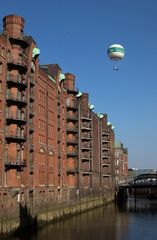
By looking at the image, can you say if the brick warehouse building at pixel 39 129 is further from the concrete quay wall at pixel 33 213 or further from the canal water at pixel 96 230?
the canal water at pixel 96 230

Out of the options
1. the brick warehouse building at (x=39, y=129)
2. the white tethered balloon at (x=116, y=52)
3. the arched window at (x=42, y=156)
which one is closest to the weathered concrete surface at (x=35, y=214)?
the brick warehouse building at (x=39, y=129)

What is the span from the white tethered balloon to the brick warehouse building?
13040 mm

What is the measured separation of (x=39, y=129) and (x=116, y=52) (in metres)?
22.5

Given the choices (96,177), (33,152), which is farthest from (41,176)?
(96,177)

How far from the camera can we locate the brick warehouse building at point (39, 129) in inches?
1939

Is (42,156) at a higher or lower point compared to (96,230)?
higher

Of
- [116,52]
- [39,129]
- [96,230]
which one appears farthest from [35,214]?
[116,52]

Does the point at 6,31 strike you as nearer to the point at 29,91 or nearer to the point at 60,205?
the point at 29,91

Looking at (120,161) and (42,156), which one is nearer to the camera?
(42,156)

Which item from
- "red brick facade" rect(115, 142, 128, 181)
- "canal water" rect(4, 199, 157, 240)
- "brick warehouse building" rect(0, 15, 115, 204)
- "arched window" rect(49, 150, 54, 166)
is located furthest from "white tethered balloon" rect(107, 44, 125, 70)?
"red brick facade" rect(115, 142, 128, 181)

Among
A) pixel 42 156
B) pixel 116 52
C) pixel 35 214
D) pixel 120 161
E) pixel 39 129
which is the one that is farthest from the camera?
pixel 120 161

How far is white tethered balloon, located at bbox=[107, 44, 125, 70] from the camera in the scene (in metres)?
41.1

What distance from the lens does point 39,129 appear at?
60.3 m

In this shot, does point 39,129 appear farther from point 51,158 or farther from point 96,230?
point 96,230
